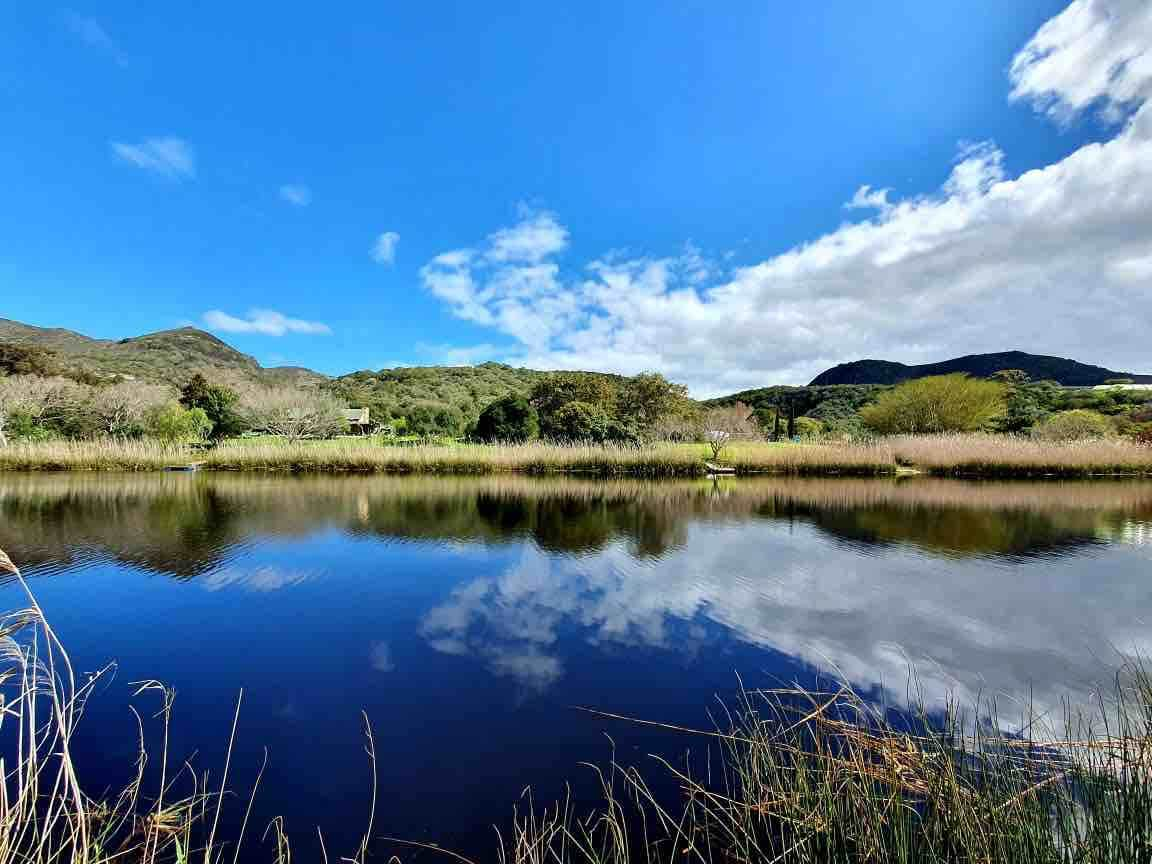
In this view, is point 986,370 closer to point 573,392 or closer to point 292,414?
point 573,392

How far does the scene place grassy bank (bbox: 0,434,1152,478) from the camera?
14688 mm

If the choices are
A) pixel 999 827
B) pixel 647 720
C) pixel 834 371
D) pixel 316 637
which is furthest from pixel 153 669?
pixel 834 371

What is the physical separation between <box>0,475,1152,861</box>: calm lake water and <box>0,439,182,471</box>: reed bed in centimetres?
811

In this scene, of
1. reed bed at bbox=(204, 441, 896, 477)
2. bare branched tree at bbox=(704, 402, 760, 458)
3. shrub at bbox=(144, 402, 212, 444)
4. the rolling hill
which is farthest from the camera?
the rolling hill

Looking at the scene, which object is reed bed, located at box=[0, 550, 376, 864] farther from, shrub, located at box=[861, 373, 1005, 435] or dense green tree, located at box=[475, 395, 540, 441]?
shrub, located at box=[861, 373, 1005, 435]

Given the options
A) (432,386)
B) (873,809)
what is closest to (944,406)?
(873,809)

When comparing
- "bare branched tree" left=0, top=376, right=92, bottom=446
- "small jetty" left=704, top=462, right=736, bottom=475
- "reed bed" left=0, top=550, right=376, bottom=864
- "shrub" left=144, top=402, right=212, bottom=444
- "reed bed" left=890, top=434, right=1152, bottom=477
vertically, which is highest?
"bare branched tree" left=0, top=376, right=92, bottom=446

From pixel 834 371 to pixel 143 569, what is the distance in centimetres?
7940

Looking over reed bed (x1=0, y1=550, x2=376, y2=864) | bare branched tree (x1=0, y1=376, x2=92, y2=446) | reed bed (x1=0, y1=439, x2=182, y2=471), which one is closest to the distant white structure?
bare branched tree (x1=0, y1=376, x2=92, y2=446)

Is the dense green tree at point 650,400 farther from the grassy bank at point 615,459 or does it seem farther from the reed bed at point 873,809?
the reed bed at point 873,809

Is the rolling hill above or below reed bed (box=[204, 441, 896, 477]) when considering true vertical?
above

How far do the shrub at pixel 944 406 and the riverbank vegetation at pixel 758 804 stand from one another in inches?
1033

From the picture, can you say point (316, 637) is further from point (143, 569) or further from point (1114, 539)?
point (1114, 539)

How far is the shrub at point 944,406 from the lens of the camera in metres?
23.7
